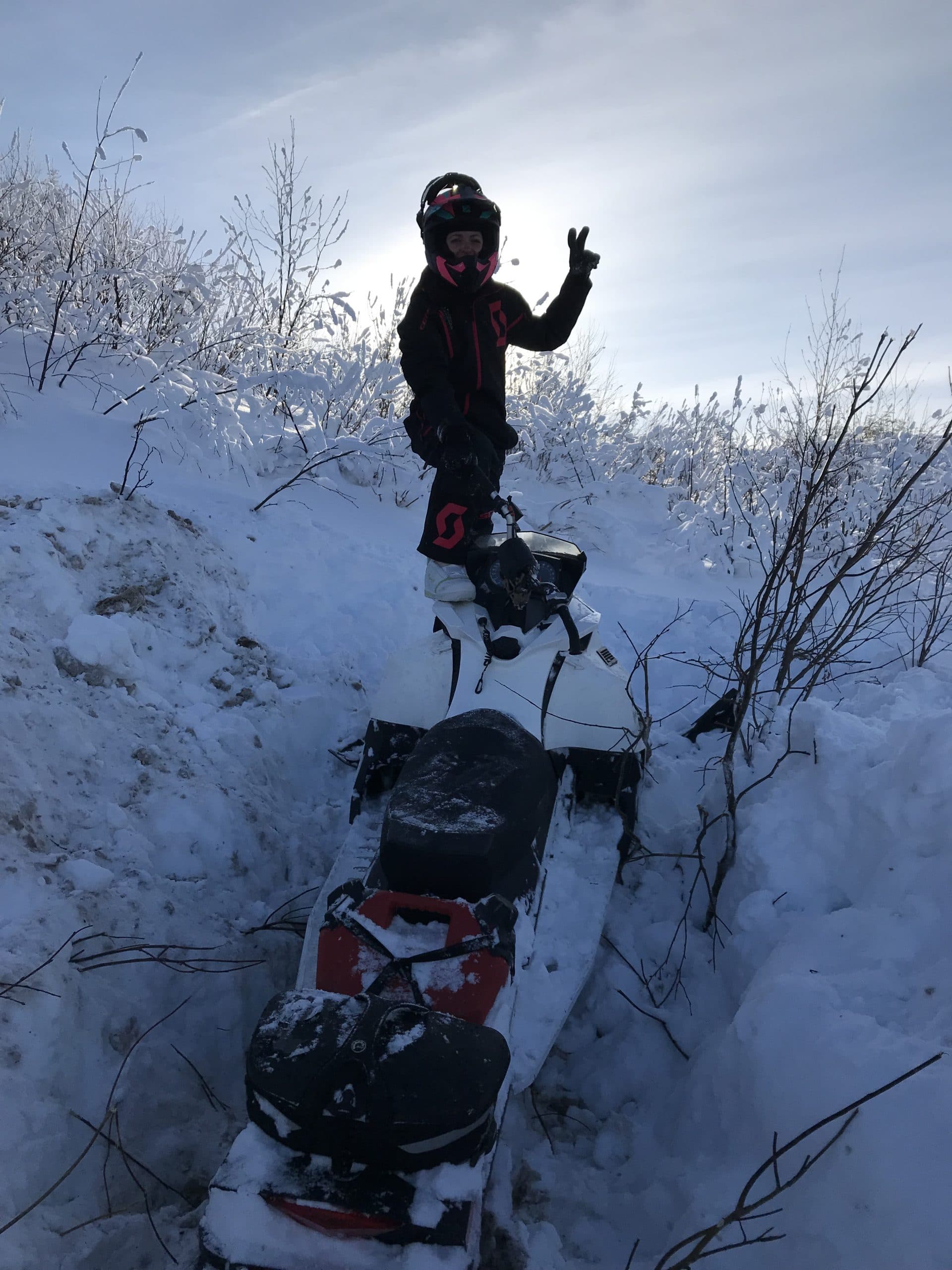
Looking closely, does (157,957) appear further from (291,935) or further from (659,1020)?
(659,1020)

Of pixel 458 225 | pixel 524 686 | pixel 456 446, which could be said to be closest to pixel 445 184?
pixel 458 225

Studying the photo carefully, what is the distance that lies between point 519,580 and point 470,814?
2.96 ft

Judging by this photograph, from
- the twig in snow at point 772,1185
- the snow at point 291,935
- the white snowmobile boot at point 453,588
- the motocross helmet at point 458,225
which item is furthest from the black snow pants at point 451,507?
the twig in snow at point 772,1185

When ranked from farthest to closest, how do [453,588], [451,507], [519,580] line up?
1. [451,507]
2. [453,588]
3. [519,580]

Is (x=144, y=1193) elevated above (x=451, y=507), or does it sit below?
below

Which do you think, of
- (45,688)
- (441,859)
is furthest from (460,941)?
(45,688)

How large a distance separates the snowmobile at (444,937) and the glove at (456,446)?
24cm

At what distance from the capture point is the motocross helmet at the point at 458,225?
2857mm

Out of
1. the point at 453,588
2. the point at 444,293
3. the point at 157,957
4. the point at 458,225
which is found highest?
the point at 458,225

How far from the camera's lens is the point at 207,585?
3.21 m

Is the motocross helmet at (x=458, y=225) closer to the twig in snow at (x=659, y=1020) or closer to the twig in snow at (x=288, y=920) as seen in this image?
the twig in snow at (x=288, y=920)

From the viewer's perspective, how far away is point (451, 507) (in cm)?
311

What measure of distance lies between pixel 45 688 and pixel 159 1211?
1.47m

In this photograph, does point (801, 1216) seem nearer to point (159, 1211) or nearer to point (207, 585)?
point (159, 1211)
